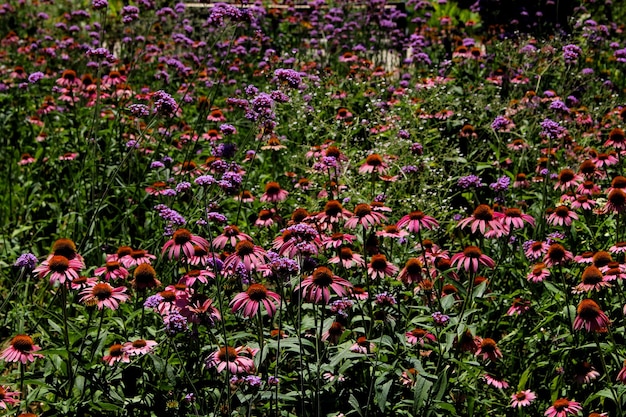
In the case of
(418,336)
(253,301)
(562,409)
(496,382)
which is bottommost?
(496,382)

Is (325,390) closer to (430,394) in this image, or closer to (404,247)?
(430,394)

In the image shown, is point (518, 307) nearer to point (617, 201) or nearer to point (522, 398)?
point (522, 398)

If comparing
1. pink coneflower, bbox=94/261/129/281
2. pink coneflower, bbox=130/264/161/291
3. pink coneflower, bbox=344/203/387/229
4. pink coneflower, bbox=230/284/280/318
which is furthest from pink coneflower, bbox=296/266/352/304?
pink coneflower, bbox=94/261/129/281

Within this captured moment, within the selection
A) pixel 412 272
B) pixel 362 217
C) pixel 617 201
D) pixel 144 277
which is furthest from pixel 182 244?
pixel 617 201

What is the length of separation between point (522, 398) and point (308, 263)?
1.12 meters

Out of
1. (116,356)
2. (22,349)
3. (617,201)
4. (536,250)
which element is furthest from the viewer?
(536,250)

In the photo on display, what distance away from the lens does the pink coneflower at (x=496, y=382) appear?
10.1 feet

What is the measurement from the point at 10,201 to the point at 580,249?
11.3ft

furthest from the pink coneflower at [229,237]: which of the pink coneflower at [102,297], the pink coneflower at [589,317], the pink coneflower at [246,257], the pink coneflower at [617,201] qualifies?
the pink coneflower at [617,201]

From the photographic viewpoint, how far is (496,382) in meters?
3.08

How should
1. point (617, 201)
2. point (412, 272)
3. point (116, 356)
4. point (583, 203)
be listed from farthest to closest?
point (583, 203) → point (617, 201) → point (412, 272) → point (116, 356)

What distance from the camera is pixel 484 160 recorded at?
18.2 feet

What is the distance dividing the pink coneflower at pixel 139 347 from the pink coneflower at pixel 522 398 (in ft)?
4.73

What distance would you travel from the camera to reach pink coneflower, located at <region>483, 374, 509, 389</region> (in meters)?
3.06
